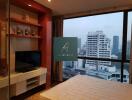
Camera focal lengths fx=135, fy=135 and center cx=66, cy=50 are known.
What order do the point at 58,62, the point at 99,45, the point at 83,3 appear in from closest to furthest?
the point at 83,3 < the point at 99,45 < the point at 58,62

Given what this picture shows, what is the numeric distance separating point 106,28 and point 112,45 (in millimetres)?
532

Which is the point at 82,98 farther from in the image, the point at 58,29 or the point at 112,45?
the point at 58,29

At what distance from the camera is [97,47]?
4152 mm

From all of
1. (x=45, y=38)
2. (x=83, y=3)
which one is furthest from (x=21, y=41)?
(x=83, y=3)

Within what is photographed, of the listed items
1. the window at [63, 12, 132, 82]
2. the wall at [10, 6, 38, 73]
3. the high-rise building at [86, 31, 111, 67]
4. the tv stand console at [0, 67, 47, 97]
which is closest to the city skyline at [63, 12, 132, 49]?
the window at [63, 12, 132, 82]

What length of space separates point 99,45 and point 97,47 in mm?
90

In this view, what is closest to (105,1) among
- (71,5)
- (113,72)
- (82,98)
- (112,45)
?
(71,5)

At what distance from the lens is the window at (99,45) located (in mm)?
3786

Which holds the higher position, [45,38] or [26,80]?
[45,38]

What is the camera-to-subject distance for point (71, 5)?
356 cm

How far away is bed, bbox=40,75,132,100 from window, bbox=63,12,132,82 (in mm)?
1633

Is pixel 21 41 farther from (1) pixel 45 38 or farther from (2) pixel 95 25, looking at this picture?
(2) pixel 95 25

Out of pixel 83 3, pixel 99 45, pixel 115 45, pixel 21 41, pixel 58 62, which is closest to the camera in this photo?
pixel 83 3

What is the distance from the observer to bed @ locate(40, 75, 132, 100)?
1.81 m
